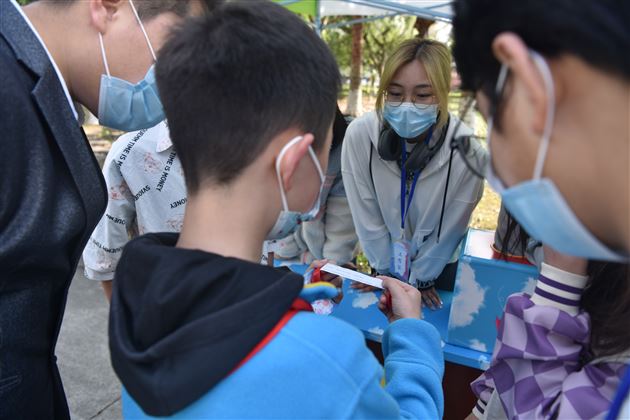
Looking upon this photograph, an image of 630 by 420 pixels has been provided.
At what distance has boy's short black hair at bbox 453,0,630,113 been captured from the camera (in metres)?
0.51

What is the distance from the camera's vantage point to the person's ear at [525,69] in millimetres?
576

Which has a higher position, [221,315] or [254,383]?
[221,315]

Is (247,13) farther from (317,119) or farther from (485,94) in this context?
(485,94)

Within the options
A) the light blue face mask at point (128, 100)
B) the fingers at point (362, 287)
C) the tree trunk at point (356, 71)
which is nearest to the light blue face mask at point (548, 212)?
the light blue face mask at point (128, 100)

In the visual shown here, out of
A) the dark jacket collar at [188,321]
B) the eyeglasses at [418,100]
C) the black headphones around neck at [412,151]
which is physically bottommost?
the black headphones around neck at [412,151]

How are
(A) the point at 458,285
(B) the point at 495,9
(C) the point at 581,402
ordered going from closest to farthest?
(B) the point at 495,9, (C) the point at 581,402, (A) the point at 458,285

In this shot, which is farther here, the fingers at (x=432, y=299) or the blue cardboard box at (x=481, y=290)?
the fingers at (x=432, y=299)

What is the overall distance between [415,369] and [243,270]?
46cm

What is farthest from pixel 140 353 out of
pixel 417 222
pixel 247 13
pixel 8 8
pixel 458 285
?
pixel 417 222

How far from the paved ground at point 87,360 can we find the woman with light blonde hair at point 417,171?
1.95 metres

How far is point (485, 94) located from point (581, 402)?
0.77m

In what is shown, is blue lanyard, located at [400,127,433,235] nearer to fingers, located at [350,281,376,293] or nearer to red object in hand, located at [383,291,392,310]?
fingers, located at [350,281,376,293]

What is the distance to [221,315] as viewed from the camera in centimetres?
70

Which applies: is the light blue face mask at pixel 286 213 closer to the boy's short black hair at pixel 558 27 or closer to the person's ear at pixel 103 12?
the boy's short black hair at pixel 558 27
